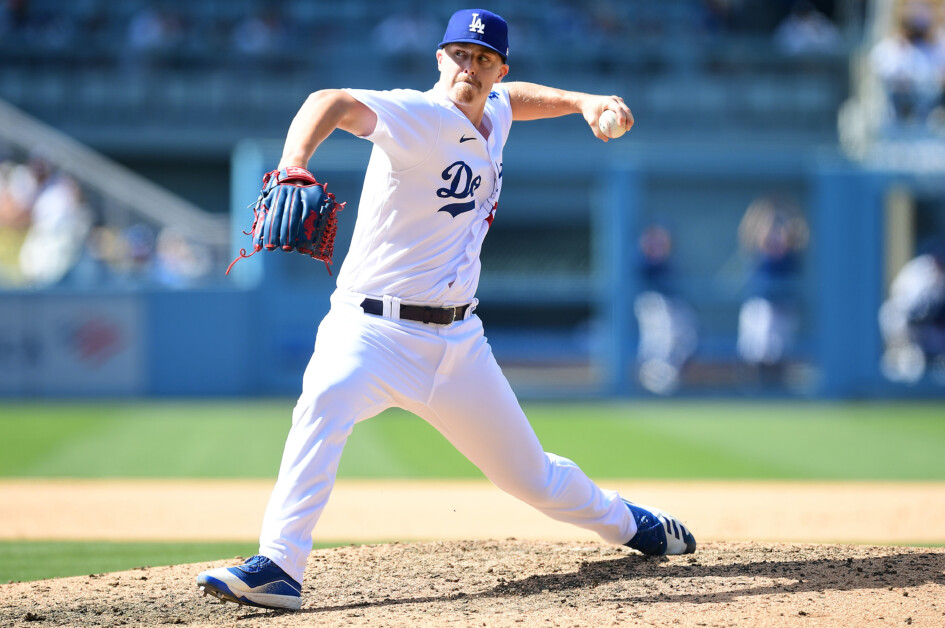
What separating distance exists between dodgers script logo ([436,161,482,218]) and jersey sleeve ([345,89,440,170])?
0.44 feet

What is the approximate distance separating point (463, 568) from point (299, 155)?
70.4 inches

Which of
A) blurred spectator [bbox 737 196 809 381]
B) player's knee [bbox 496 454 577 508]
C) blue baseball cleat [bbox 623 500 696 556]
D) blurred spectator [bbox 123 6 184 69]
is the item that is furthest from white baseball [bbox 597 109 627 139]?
blurred spectator [bbox 123 6 184 69]

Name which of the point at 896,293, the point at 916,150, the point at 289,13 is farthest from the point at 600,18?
the point at 896,293

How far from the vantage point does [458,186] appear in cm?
367

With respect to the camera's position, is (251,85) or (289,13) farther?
(289,13)

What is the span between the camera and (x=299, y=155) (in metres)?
3.18

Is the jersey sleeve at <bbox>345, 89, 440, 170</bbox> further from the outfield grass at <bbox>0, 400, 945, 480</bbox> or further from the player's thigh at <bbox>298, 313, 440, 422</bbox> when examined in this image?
the outfield grass at <bbox>0, 400, 945, 480</bbox>

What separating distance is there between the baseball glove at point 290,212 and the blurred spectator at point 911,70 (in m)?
12.9

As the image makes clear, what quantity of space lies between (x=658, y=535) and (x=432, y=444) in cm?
492

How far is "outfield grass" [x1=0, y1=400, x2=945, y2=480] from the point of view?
25.1ft

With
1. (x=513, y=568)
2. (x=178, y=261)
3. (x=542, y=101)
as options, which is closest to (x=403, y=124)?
(x=542, y=101)

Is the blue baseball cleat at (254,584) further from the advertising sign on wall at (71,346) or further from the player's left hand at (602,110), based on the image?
the advertising sign on wall at (71,346)

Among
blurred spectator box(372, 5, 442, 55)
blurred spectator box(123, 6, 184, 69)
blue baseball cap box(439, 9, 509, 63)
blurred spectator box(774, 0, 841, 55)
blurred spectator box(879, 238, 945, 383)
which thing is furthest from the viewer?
blurred spectator box(774, 0, 841, 55)

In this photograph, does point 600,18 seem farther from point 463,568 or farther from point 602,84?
point 463,568
